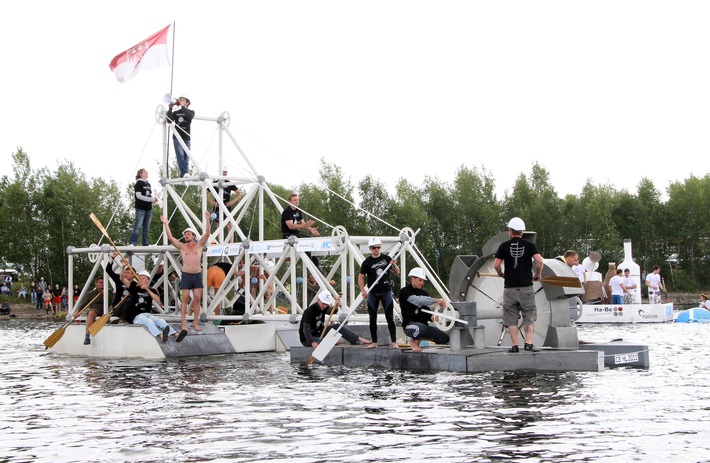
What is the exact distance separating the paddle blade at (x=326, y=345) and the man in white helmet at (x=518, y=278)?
321cm

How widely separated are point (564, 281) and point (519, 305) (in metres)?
1.46

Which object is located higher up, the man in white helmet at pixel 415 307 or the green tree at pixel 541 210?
the green tree at pixel 541 210

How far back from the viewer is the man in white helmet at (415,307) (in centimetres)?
1642

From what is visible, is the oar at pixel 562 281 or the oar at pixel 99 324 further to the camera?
the oar at pixel 99 324

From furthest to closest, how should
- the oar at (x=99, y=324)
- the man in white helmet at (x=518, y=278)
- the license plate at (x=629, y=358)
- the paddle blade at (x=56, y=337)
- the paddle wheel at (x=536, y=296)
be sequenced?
the paddle blade at (x=56, y=337)
the oar at (x=99, y=324)
the paddle wheel at (x=536, y=296)
the license plate at (x=629, y=358)
the man in white helmet at (x=518, y=278)

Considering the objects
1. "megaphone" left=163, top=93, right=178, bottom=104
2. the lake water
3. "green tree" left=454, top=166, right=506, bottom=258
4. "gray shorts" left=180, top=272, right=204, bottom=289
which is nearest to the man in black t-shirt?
"gray shorts" left=180, top=272, right=204, bottom=289

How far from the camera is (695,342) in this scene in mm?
22594

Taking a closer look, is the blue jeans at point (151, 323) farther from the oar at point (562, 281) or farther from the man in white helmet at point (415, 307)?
the oar at point (562, 281)

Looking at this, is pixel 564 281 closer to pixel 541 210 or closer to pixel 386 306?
pixel 386 306

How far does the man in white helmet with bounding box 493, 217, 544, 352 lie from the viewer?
15.2 m

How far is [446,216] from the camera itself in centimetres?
8119

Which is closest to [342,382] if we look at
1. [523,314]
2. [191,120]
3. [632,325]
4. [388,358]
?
[388,358]

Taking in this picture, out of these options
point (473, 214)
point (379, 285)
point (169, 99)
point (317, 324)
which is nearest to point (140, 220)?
point (169, 99)

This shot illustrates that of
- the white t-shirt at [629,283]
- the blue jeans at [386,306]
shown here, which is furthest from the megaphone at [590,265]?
the blue jeans at [386,306]
